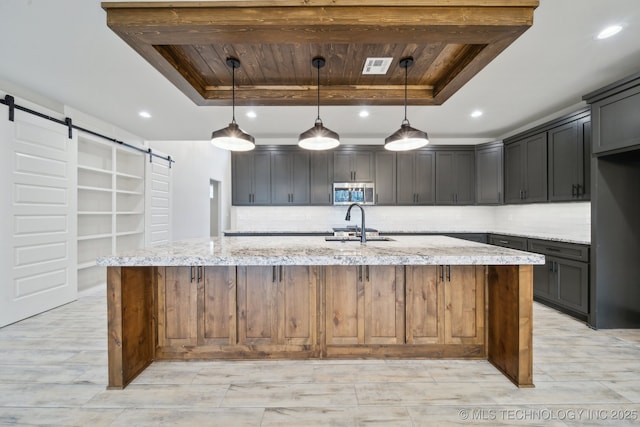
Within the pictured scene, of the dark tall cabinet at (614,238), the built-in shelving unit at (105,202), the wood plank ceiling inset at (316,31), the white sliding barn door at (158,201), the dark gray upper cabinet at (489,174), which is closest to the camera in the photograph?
the wood plank ceiling inset at (316,31)

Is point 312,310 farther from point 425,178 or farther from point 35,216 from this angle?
point 425,178

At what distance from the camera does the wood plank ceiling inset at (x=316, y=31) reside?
6.14 ft

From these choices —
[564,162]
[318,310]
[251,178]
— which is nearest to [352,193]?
[251,178]

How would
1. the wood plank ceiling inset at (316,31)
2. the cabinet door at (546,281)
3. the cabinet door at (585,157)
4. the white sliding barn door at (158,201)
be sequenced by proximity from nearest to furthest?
the wood plank ceiling inset at (316,31)
the cabinet door at (585,157)
the cabinet door at (546,281)
the white sliding barn door at (158,201)

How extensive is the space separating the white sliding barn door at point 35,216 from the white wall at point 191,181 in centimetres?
202

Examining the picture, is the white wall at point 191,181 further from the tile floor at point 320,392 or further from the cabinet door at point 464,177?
the cabinet door at point 464,177

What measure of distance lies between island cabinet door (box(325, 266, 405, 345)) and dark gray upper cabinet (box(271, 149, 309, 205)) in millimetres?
3187

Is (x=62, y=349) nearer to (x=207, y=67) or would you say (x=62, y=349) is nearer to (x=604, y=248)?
(x=207, y=67)

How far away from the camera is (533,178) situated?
4145 millimetres

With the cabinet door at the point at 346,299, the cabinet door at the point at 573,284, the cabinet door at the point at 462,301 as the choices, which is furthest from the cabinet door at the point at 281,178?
the cabinet door at the point at 573,284

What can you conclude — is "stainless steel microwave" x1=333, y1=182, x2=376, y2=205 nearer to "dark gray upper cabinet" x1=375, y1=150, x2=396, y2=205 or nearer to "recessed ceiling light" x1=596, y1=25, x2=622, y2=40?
"dark gray upper cabinet" x1=375, y1=150, x2=396, y2=205

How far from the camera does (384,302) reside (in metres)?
2.27

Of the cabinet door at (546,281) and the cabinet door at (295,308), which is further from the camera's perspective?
the cabinet door at (546,281)

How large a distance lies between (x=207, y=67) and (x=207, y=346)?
7.97ft
